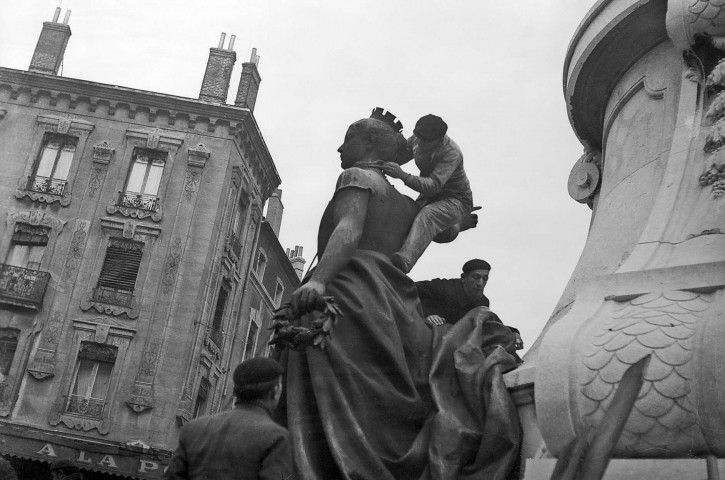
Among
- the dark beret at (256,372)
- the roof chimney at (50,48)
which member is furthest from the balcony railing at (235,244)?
the dark beret at (256,372)

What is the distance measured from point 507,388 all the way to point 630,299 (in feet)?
2.52

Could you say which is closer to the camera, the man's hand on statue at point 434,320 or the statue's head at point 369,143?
the man's hand on statue at point 434,320

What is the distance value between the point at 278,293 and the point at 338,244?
36977mm

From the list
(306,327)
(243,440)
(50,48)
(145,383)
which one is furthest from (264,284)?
(243,440)

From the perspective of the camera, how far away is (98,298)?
98.0ft

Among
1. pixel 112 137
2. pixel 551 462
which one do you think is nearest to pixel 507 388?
pixel 551 462

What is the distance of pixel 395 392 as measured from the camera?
4496 mm

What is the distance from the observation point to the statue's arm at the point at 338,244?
4602 millimetres

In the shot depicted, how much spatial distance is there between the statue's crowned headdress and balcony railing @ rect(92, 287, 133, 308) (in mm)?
25635

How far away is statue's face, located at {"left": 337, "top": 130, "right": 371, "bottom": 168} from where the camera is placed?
5410mm

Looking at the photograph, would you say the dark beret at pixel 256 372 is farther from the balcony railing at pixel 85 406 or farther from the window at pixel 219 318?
the window at pixel 219 318

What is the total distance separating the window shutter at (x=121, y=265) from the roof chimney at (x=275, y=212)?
40.2 feet

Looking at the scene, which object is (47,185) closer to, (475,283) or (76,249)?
(76,249)

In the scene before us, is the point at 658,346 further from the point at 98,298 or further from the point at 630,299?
the point at 98,298
